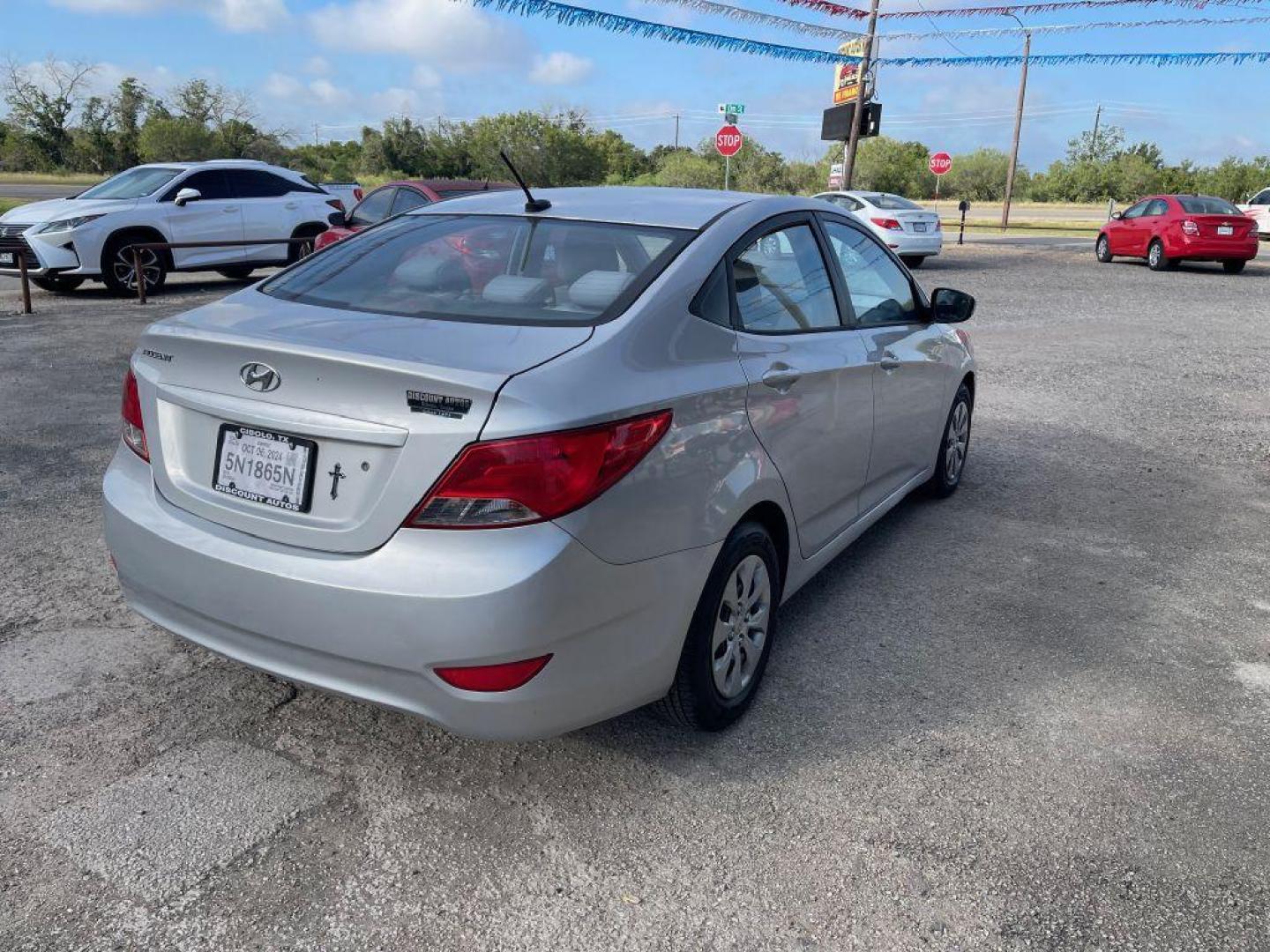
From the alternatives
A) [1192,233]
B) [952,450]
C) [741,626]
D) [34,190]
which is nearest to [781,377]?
[741,626]

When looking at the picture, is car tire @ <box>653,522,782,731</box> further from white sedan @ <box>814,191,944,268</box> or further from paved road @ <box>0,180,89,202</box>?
paved road @ <box>0,180,89,202</box>

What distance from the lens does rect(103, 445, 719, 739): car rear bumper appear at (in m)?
2.41

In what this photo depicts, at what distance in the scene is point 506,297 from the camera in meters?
3.06

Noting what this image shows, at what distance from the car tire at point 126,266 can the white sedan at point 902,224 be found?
39.3 feet

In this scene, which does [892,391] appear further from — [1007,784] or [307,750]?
[307,750]

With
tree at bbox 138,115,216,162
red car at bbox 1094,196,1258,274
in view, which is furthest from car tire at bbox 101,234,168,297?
tree at bbox 138,115,216,162

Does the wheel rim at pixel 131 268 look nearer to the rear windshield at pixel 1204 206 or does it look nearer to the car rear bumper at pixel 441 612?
the car rear bumper at pixel 441 612

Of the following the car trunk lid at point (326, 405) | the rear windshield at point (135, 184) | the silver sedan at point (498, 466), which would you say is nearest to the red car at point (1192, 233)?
the rear windshield at point (135, 184)

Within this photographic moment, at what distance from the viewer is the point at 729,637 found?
3.18m

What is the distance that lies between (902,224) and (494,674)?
18868mm

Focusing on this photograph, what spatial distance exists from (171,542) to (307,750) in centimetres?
75

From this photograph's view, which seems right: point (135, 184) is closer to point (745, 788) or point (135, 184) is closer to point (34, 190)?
point (745, 788)

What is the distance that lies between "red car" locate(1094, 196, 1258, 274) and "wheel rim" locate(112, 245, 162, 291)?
18105 millimetres

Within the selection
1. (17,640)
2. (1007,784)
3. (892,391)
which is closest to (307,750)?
(17,640)
